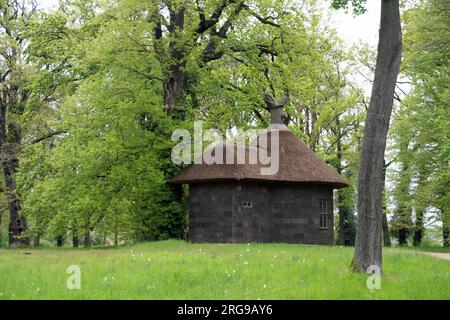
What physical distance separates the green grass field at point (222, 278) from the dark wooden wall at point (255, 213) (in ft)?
21.8

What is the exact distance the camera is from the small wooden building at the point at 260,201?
80.8ft

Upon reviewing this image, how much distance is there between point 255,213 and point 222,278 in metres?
11.1

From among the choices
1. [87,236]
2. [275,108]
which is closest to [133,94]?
[275,108]

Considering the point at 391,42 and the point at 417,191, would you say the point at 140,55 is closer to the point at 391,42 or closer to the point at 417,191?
the point at 391,42

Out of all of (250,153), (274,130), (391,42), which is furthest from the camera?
(274,130)

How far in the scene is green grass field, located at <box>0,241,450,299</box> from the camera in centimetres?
1252

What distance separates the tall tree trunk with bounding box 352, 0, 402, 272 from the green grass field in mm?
794

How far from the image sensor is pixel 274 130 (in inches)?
1083

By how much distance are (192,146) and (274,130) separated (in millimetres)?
3986

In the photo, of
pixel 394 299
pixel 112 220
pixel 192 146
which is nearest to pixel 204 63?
pixel 192 146

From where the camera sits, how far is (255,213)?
25031 mm

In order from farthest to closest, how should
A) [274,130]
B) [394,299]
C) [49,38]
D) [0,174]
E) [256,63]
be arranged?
[0,174], [49,38], [256,63], [274,130], [394,299]

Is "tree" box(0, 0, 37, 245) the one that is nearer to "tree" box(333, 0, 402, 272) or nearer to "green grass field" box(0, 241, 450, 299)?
"green grass field" box(0, 241, 450, 299)

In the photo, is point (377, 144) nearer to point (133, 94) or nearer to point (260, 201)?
point (260, 201)
